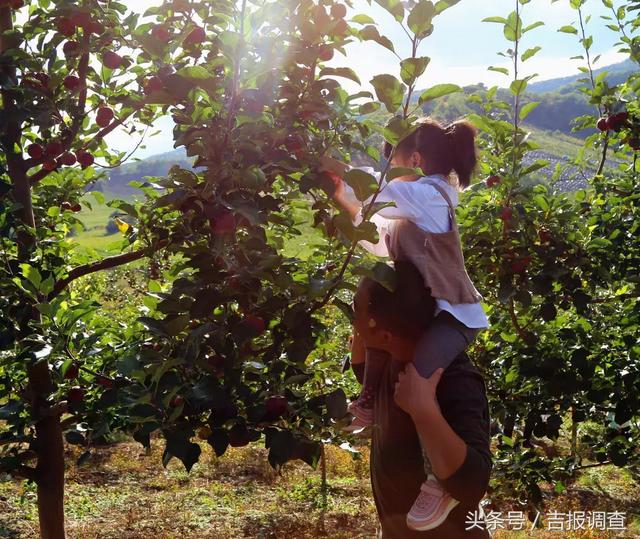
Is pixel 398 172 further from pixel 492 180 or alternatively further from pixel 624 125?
pixel 624 125

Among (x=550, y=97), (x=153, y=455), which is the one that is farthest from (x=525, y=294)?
(x=550, y=97)

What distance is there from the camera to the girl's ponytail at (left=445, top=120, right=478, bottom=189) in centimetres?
233

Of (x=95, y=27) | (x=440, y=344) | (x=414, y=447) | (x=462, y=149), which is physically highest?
(x=95, y=27)

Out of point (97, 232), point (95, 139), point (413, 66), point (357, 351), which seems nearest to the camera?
point (413, 66)

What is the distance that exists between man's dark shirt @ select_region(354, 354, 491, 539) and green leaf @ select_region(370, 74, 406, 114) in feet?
2.45

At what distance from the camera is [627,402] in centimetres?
271

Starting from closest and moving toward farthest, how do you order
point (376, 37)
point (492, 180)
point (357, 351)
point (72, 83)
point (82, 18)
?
point (376, 37) < point (357, 351) < point (82, 18) < point (72, 83) < point (492, 180)

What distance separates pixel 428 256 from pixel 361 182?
577 mm

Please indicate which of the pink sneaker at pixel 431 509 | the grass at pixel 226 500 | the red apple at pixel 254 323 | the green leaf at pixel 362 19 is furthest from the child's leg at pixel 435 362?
the grass at pixel 226 500

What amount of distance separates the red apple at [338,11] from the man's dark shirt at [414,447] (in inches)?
37.6

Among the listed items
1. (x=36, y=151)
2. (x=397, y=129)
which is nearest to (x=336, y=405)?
(x=397, y=129)

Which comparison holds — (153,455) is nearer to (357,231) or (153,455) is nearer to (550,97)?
(357,231)

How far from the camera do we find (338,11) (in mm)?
1758

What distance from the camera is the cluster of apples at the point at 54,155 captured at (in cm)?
291
